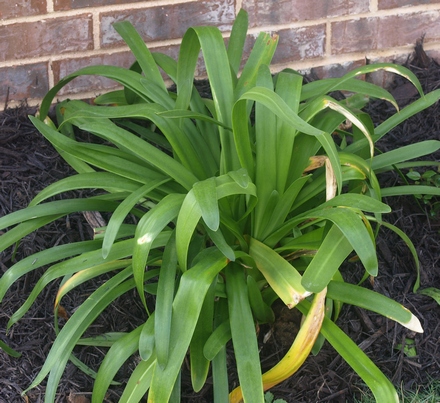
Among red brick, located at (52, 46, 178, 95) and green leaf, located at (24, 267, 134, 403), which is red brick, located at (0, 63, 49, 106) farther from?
green leaf, located at (24, 267, 134, 403)

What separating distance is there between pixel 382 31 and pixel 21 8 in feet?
4.45

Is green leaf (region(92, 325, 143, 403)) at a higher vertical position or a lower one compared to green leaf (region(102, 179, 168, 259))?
lower

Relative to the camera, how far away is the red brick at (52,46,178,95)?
2.25 meters

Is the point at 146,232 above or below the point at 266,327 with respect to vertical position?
above

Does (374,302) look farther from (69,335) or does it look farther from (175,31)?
(175,31)

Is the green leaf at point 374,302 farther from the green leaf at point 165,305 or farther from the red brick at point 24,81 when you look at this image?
the red brick at point 24,81

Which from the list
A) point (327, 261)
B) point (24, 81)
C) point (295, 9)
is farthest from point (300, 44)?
point (327, 261)

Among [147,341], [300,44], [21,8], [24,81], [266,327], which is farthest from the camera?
[300,44]

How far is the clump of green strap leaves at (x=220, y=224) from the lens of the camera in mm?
1382

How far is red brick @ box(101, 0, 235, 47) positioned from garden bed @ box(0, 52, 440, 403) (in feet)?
1.37

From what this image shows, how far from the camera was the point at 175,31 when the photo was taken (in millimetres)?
2271

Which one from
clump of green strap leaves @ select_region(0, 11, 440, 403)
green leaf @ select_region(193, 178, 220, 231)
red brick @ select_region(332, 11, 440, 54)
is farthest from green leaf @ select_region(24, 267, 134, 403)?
red brick @ select_region(332, 11, 440, 54)

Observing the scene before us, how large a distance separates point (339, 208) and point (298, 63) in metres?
1.15

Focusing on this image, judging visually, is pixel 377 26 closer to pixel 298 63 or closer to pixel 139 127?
pixel 298 63
